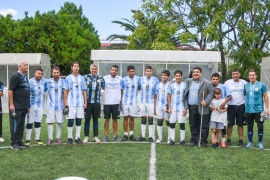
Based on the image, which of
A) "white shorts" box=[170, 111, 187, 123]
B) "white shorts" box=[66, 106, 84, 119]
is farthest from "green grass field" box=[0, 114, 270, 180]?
"white shorts" box=[66, 106, 84, 119]

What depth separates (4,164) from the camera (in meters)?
6.72

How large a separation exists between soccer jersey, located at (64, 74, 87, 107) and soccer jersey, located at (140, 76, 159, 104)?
1.54 meters

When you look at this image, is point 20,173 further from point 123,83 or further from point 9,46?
point 9,46

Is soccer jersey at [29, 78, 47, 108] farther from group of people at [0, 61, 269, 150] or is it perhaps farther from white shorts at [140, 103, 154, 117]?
white shorts at [140, 103, 154, 117]

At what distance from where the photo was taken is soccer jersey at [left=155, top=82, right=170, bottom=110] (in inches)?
355

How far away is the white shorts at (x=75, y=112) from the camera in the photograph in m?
8.45

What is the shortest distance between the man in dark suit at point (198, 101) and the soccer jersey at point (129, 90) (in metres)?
1.29

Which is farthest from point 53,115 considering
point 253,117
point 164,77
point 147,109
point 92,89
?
point 253,117

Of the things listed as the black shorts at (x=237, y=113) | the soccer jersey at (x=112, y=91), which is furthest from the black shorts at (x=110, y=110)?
the black shorts at (x=237, y=113)

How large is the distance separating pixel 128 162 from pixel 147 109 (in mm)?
2534

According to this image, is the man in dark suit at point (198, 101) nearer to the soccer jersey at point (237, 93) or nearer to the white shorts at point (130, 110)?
the soccer jersey at point (237, 93)

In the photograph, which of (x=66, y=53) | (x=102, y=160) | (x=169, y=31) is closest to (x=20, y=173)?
(x=102, y=160)

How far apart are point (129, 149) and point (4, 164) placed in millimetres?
2535

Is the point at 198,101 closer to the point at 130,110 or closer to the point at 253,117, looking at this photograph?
the point at 253,117
